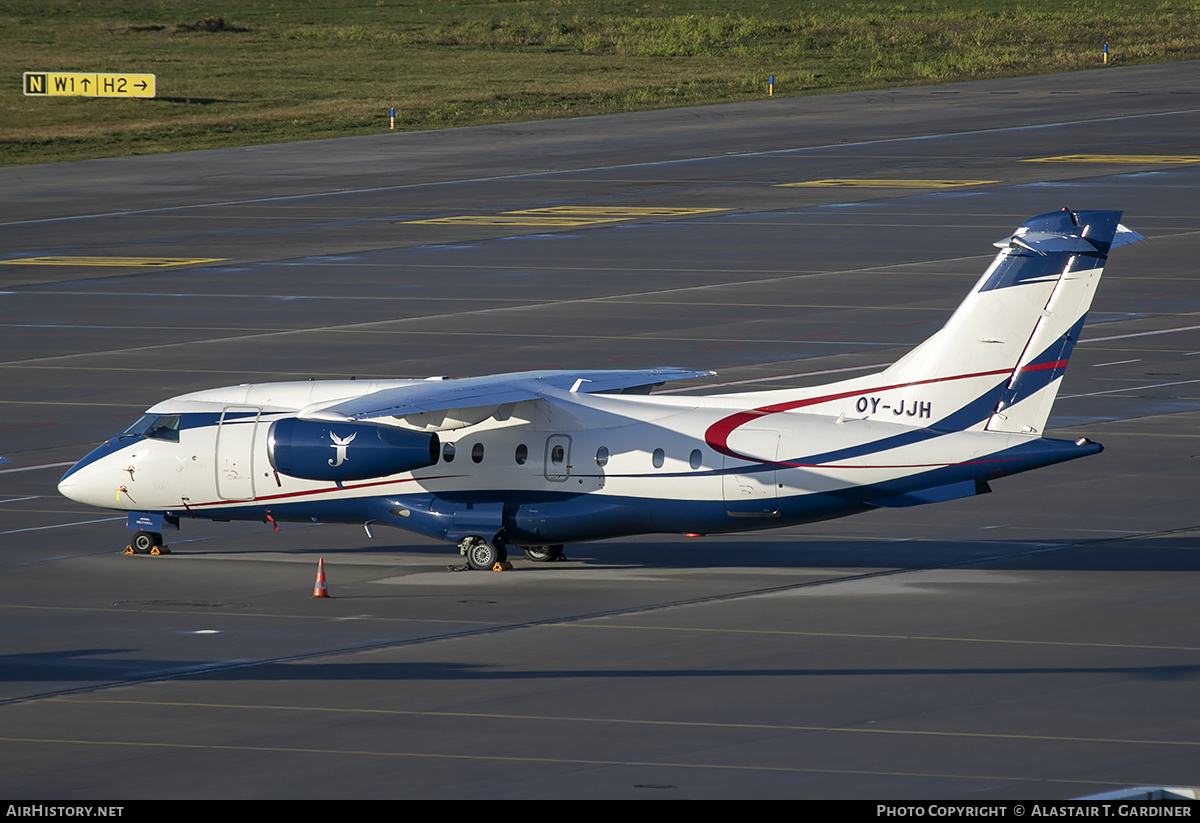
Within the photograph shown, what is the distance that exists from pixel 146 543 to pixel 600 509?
7.90 m

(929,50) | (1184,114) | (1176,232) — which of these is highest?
(929,50)

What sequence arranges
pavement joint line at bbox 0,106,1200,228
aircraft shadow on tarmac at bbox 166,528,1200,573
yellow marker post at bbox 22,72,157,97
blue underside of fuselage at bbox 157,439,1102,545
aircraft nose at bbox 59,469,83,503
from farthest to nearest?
yellow marker post at bbox 22,72,157,97 → pavement joint line at bbox 0,106,1200,228 → aircraft nose at bbox 59,469,83,503 → aircraft shadow on tarmac at bbox 166,528,1200,573 → blue underside of fuselage at bbox 157,439,1102,545

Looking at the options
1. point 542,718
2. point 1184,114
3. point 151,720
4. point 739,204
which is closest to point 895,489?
point 542,718

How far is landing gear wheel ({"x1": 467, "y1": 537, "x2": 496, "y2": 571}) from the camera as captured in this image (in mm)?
31719

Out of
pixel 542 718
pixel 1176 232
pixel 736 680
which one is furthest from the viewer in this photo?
pixel 1176 232

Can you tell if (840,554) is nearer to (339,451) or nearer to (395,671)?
(339,451)

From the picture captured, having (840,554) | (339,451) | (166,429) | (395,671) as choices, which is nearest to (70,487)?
(166,429)

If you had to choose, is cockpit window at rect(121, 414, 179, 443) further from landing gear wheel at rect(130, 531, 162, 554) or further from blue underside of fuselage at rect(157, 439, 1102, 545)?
landing gear wheel at rect(130, 531, 162, 554)

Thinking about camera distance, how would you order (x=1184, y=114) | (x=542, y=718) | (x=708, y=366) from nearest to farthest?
1. (x=542, y=718)
2. (x=708, y=366)
3. (x=1184, y=114)

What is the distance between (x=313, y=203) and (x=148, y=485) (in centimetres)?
4525

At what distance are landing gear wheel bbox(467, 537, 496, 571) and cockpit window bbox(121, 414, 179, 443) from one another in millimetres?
5576

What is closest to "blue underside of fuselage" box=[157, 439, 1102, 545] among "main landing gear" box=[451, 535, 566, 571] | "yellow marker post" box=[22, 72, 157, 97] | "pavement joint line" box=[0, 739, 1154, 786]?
"main landing gear" box=[451, 535, 566, 571]
